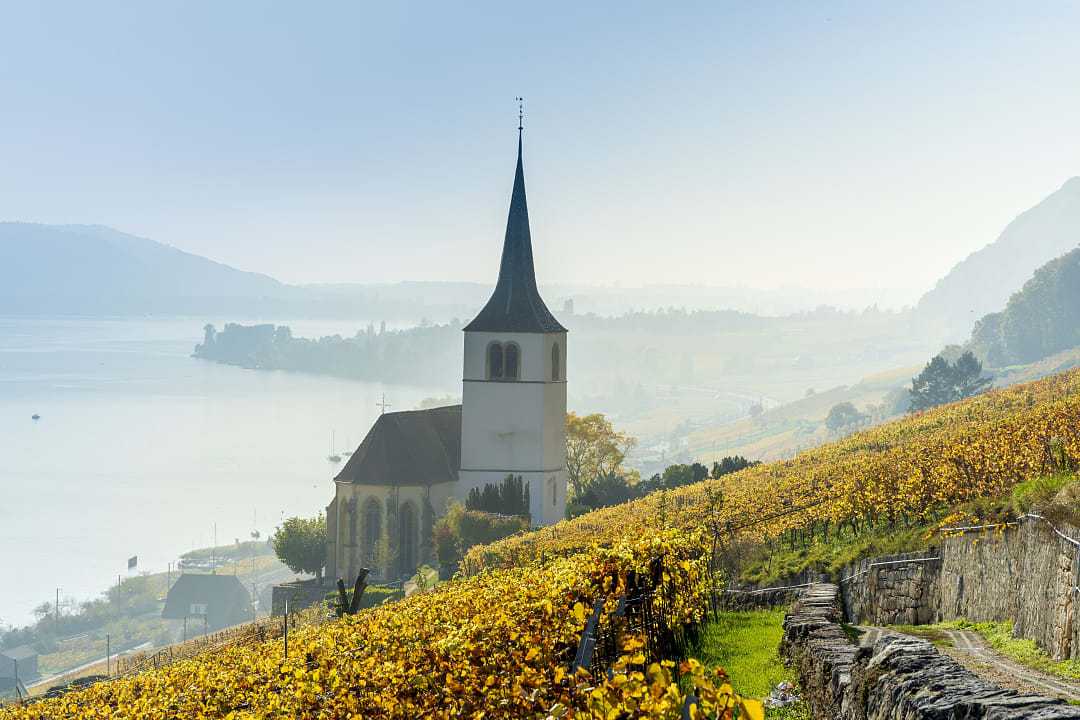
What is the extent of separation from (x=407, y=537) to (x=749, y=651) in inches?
1502

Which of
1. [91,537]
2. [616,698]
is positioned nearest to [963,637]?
[616,698]

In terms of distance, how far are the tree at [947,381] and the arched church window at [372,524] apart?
55.0m

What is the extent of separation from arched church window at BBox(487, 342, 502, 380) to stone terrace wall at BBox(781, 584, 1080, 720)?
40.0 metres

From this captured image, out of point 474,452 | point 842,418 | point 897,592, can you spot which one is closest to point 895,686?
point 897,592

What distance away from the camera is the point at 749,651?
11.3 metres

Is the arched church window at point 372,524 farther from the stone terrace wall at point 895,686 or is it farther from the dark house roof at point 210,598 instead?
the dark house roof at point 210,598

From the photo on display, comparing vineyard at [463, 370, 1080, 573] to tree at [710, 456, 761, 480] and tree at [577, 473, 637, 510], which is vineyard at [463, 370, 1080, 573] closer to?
tree at [710, 456, 761, 480]

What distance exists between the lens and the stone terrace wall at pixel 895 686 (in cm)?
539

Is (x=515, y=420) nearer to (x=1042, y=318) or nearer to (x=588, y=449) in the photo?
(x=588, y=449)

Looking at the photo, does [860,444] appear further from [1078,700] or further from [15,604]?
[15,604]

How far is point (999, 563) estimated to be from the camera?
32.6ft

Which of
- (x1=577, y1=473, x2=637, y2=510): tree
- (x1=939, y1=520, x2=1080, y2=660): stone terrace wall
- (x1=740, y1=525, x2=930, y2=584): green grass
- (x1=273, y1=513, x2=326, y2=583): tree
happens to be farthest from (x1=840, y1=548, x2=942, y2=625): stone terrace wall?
(x1=577, y1=473, x2=637, y2=510): tree

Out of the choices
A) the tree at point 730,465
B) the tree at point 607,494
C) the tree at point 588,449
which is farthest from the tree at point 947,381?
the tree at point 730,465

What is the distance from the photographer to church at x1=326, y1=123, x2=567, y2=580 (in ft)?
158
